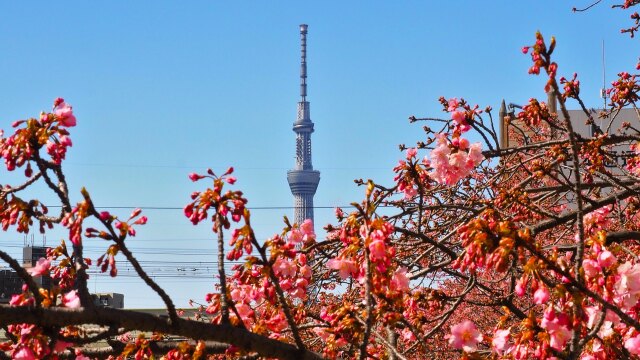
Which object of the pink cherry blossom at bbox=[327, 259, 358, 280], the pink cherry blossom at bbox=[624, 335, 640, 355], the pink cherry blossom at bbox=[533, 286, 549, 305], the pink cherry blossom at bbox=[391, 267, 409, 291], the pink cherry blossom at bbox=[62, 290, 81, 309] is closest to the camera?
the pink cherry blossom at bbox=[62, 290, 81, 309]

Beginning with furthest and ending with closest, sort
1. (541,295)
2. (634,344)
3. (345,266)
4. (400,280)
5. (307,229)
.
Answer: (307,229) < (400,280) < (634,344) < (345,266) < (541,295)

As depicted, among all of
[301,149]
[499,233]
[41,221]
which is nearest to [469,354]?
[499,233]

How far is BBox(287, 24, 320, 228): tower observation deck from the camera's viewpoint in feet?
591

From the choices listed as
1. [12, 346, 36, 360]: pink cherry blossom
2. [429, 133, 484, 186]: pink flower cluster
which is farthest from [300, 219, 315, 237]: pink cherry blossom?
[12, 346, 36, 360]: pink cherry blossom

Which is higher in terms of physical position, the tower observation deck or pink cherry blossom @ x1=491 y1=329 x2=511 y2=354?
the tower observation deck

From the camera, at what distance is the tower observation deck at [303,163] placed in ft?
591

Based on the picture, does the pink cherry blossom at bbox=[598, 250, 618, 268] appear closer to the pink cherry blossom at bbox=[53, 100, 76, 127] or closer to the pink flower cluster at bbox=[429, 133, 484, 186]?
the pink flower cluster at bbox=[429, 133, 484, 186]

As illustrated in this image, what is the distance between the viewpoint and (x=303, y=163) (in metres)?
185

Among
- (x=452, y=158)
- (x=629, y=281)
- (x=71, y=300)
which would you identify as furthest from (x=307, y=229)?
(x=71, y=300)

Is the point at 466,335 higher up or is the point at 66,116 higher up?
the point at 66,116

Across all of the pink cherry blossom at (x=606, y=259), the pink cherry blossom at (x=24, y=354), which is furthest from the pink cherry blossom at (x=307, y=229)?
the pink cherry blossom at (x=24, y=354)

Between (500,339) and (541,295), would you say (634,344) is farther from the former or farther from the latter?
(541,295)

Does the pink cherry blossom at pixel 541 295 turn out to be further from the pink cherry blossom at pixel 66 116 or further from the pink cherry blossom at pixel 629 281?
the pink cherry blossom at pixel 66 116

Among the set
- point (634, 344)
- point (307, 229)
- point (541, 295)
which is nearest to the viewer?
point (541, 295)
